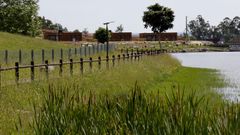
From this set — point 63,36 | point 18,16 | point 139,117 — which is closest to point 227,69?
point 18,16

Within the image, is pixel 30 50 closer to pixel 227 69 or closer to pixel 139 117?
pixel 227 69

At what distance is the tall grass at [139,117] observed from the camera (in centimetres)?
828

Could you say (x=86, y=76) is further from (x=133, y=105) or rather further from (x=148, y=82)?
(x=133, y=105)

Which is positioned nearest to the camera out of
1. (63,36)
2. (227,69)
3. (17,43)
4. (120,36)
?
(227,69)

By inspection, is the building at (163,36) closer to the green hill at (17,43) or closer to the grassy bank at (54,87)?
the green hill at (17,43)

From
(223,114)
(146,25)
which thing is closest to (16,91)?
(223,114)

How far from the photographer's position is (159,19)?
13088 cm

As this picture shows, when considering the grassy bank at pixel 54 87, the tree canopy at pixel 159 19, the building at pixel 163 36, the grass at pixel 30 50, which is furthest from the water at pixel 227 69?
the building at pixel 163 36

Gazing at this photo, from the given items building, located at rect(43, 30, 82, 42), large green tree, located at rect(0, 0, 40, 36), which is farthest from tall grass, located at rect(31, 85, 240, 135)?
building, located at rect(43, 30, 82, 42)

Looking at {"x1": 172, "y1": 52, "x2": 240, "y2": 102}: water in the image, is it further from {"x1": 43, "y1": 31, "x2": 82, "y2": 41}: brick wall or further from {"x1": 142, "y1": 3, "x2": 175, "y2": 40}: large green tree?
{"x1": 43, "y1": 31, "x2": 82, "y2": 41}: brick wall

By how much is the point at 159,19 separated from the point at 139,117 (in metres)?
123

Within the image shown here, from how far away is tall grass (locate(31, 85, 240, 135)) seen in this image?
326 inches

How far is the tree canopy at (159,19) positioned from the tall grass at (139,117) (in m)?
121

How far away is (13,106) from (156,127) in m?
8.72
